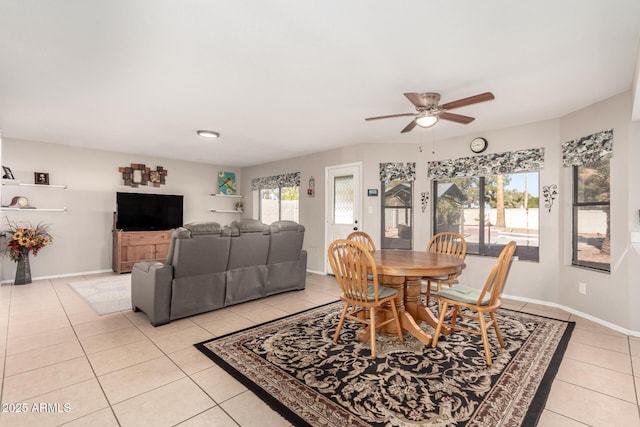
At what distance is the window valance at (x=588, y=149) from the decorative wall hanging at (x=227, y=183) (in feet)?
22.4

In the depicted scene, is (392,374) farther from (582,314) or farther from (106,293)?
(106,293)

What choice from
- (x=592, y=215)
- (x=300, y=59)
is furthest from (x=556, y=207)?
(x=300, y=59)

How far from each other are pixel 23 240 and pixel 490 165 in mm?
7263

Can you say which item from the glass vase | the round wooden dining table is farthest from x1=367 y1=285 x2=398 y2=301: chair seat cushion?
the glass vase

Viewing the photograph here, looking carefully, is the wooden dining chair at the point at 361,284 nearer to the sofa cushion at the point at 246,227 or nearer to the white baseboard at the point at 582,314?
the sofa cushion at the point at 246,227

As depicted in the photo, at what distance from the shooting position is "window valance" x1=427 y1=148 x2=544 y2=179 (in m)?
4.08

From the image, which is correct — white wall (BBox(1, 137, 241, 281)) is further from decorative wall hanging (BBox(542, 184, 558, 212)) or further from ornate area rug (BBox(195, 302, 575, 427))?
decorative wall hanging (BBox(542, 184, 558, 212))

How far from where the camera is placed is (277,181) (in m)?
7.09

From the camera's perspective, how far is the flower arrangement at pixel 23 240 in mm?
4752

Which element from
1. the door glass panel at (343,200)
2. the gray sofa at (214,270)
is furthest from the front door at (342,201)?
the gray sofa at (214,270)

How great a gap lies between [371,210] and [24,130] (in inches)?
220

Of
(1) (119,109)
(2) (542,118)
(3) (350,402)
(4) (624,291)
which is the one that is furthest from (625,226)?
(1) (119,109)

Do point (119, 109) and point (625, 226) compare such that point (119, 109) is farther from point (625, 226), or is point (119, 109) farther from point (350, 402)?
point (625, 226)

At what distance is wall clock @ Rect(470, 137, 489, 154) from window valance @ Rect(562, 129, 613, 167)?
0.92 m
